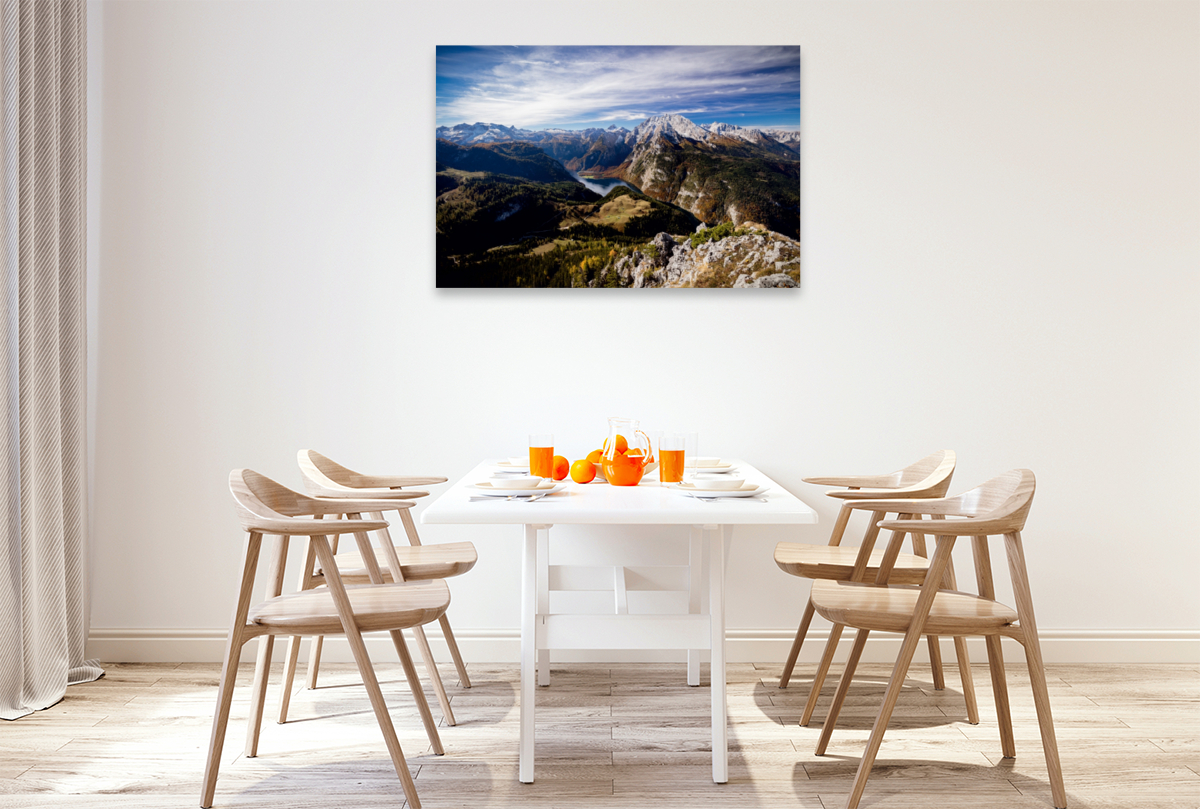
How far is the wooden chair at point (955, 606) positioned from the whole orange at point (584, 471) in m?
0.69

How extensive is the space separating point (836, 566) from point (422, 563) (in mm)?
1243

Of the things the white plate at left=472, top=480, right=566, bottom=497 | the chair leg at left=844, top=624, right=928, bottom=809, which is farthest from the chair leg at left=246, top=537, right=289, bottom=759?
the chair leg at left=844, top=624, right=928, bottom=809

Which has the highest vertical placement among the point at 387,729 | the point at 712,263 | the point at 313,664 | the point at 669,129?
the point at 669,129

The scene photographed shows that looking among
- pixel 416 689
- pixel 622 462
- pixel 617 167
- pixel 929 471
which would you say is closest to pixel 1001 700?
pixel 929 471

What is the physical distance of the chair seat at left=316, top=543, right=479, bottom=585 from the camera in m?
2.42

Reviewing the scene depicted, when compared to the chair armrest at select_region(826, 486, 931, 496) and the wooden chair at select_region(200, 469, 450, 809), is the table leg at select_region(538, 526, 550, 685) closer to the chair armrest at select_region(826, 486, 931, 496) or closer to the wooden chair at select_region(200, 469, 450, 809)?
the wooden chair at select_region(200, 469, 450, 809)

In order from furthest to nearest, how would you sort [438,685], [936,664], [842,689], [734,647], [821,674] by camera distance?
[734,647] → [936,664] → [438,685] → [821,674] → [842,689]

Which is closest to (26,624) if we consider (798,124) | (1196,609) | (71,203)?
(71,203)

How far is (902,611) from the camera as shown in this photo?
198 cm

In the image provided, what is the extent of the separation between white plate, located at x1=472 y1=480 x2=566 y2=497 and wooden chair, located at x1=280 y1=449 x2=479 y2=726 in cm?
26

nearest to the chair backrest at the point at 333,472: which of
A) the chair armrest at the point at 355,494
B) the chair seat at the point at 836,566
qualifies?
the chair armrest at the point at 355,494

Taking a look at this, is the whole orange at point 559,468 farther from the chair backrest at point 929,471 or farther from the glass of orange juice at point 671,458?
the chair backrest at point 929,471

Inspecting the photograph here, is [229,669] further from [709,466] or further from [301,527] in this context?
[709,466]

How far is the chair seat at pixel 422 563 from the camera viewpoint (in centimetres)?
242
